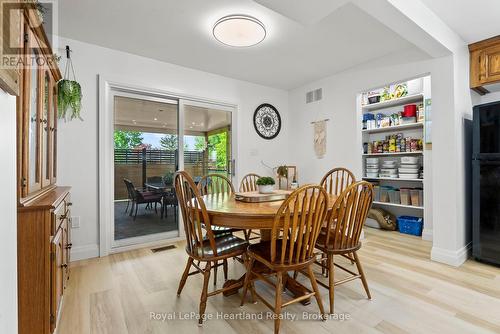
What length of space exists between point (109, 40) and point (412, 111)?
4.13 m

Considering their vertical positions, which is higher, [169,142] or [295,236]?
[169,142]

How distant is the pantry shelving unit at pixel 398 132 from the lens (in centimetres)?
355

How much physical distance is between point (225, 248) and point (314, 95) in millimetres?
3253

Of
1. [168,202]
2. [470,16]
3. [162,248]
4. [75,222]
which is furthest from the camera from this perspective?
[168,202]

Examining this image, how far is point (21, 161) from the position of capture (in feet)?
4.18

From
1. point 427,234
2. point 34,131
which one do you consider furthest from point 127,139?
point 427,234

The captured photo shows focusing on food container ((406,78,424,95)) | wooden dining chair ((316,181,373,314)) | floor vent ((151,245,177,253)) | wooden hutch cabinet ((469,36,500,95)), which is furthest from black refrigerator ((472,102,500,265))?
floor vent ((151,245,177,253))

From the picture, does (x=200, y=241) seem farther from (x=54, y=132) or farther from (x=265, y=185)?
(x=54, y=132)

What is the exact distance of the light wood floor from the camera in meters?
1.60

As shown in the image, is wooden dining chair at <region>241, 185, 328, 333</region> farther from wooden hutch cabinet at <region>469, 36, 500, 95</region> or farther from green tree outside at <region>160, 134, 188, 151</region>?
wooden hutch cabinet at <region>469, 36, 500, 95</region>

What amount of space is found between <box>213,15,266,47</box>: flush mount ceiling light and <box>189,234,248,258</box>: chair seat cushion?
187cm

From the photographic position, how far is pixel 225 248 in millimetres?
1803

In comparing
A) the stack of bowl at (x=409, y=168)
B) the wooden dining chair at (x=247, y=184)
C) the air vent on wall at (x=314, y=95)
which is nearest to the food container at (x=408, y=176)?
the stack of bowl at (x=409, y=168)

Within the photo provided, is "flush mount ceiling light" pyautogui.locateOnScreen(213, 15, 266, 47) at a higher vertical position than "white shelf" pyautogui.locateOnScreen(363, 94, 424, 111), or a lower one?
higher
